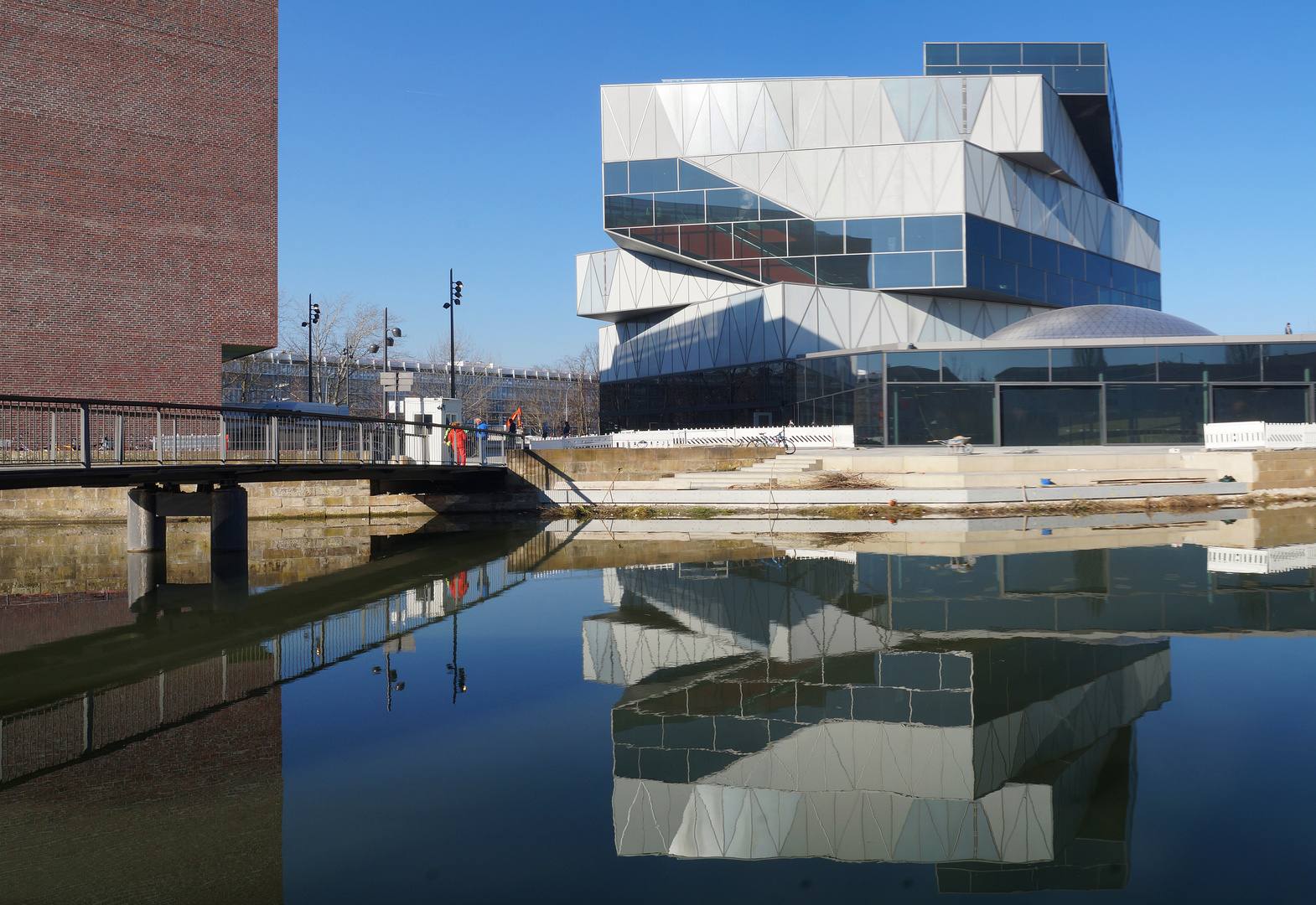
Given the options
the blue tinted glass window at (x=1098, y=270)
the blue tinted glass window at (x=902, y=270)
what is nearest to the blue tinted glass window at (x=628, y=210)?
the blue tinted glass window at (x=902, y=270)

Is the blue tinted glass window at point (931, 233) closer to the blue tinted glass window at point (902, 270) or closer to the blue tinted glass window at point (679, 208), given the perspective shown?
the blue tinted glass window at point (902, 270)

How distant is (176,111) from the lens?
109 feet

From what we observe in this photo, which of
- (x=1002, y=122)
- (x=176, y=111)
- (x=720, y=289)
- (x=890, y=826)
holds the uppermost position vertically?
(x=1002, y=122)

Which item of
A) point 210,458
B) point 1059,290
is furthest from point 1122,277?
point 210,458

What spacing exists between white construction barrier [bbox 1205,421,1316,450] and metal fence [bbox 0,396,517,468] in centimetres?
2293

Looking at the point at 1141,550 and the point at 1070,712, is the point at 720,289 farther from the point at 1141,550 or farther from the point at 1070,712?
the point at 1070,712

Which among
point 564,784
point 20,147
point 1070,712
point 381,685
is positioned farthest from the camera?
point 20,147

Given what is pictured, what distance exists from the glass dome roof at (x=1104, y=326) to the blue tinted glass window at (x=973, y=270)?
384 centimetres

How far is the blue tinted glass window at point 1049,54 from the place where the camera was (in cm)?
5022

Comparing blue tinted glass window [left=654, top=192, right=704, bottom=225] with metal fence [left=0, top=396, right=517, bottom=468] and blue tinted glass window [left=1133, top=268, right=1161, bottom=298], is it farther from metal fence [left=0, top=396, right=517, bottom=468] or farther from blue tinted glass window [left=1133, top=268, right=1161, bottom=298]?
blue tinted glass window [left=1133, top=268, right=1161, bottom=298]

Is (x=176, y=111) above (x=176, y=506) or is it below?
above

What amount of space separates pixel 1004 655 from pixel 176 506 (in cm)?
1797

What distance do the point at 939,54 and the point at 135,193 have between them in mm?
40224

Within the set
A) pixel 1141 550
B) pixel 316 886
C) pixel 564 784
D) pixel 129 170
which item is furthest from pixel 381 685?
pixel 129 170
